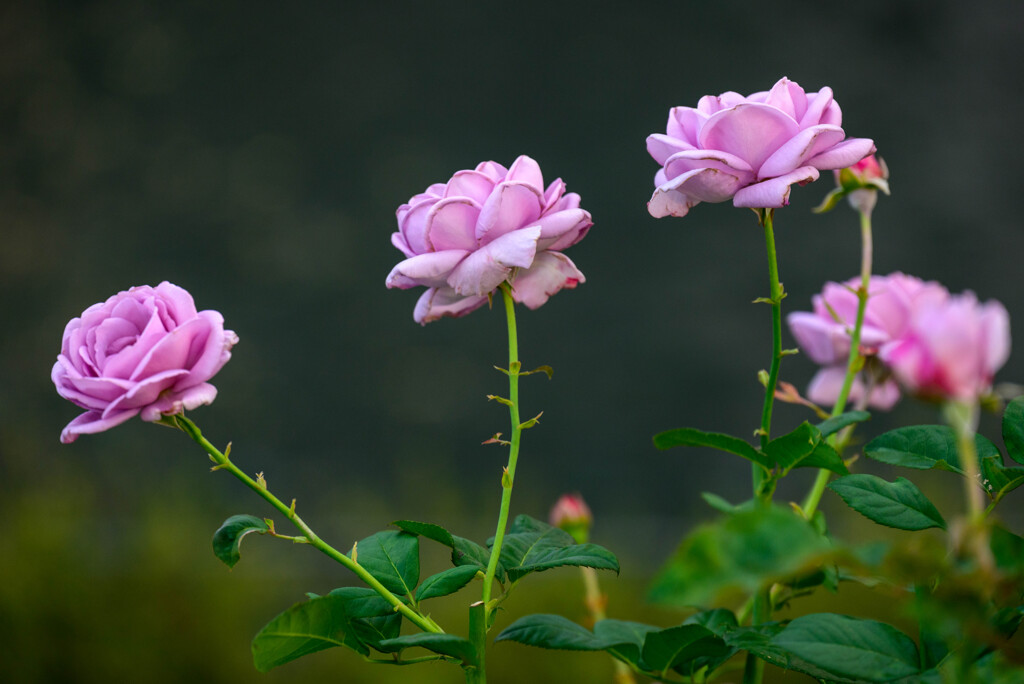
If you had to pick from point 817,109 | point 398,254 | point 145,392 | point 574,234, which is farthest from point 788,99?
point 398,254

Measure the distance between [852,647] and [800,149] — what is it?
0.24 meters

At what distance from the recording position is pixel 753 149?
439mm

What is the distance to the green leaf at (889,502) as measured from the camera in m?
0.38

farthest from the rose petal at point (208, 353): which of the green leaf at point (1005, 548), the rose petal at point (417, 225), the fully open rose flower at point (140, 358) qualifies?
the green leaf at point (1005, 548)

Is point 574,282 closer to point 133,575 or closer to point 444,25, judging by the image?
point 133,575

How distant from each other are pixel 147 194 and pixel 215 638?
1.89 m

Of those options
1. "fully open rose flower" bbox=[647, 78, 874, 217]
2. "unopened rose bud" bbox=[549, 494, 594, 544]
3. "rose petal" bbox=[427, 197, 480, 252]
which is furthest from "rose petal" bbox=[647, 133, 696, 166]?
"unopened rose bud" bbox=[549, 494, 594, 544]

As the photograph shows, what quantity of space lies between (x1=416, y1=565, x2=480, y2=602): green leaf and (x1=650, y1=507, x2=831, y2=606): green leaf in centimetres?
20

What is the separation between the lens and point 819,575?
18.4 inches

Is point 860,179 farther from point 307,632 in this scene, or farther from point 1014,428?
point 307,632

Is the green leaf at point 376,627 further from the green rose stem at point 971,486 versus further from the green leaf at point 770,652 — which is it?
the green rose stem at point 971,486

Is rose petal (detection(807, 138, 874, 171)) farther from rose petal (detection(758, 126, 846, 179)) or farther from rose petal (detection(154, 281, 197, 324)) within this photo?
rose petal (detection(154, 281, 197, 324))

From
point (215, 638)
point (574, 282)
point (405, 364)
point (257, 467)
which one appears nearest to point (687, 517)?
point (405, 364)

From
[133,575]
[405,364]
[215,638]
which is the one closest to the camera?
[215,638]
